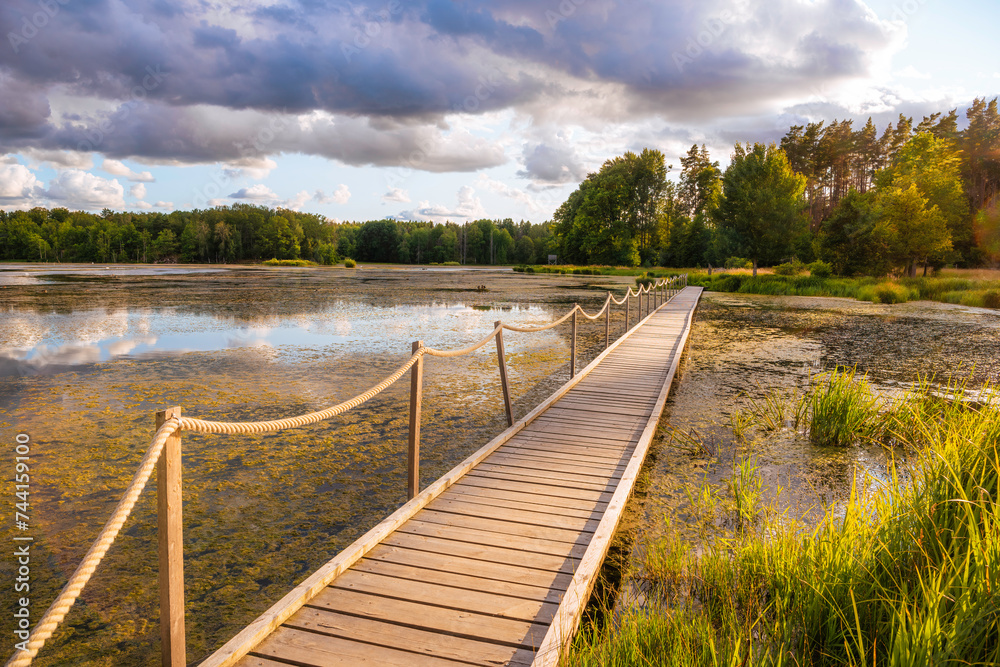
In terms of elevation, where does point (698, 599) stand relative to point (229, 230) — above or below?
below

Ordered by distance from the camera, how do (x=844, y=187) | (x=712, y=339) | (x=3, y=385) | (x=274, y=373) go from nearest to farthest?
1. (x=3, y=385)
2. (x=274, y=373)
3. (x=712, y=339)
4. (x=844, y=187)

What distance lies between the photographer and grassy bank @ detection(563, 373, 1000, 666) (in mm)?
2557

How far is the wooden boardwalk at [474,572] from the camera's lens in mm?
2898

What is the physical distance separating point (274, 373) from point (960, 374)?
41.7ft

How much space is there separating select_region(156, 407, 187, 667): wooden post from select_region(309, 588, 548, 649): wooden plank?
91cm

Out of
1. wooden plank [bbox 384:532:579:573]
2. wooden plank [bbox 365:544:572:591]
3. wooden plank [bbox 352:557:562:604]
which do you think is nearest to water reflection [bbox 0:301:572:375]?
wooden plank [bbox 384:532:579:573]

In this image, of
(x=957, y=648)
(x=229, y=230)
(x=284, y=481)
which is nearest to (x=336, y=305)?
(x=284, y=481)

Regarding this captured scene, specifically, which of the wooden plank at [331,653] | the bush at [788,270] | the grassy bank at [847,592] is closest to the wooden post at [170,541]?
the wooden plank at [331,653]

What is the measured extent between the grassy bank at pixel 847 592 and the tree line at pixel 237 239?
90.3 meters

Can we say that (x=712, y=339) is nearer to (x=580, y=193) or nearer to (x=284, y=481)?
(x=284, y=481)

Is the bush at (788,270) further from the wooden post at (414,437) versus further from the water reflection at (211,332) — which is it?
the wooden post at (414,437)

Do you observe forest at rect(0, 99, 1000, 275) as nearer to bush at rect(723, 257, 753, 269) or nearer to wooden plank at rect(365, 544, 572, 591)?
bush at rect(723, 257, 753, 269)

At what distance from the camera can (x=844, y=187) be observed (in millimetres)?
67312

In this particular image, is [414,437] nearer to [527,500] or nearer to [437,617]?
[527,500]
